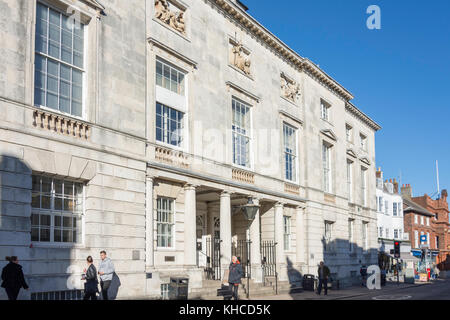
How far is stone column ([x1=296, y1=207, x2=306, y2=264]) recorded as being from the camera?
32312 mm

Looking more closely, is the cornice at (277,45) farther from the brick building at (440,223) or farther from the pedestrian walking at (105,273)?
the brick building at (440,223)

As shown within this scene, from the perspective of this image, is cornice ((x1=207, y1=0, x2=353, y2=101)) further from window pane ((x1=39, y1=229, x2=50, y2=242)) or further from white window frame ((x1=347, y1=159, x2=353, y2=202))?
window pane ((x1=39, y1=229, x2=50, y2=242))

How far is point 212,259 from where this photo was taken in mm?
26438

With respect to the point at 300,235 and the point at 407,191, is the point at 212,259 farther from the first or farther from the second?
the point at 407,191

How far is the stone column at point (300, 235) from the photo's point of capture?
32312mm

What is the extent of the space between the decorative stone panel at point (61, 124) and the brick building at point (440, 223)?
74.0 meters

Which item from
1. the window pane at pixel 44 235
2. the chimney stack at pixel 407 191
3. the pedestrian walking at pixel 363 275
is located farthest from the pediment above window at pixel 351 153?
the chimney stack at pixel 407 191

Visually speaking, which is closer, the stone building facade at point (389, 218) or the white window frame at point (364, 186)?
the white window frame at point (364, 186)

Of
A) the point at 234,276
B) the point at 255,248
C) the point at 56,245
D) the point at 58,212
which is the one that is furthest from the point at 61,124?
the point at 255,248

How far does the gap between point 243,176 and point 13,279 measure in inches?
581

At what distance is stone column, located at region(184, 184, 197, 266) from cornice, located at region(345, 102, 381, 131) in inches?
907

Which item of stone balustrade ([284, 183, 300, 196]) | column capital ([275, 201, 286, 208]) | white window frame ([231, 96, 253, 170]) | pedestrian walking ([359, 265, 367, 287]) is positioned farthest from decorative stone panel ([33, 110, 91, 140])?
pedestrian walking ([359, 265, 367, 287])
